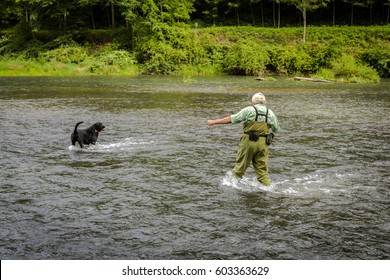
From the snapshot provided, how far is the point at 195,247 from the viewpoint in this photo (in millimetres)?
6355

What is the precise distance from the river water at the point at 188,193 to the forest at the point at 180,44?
30.2 meters

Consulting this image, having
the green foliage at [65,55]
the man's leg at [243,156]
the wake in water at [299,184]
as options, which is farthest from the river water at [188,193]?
the green foliage at [65,55]

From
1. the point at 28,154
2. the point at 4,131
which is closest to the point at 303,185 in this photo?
the point at 28,154

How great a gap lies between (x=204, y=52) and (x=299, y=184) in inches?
1863

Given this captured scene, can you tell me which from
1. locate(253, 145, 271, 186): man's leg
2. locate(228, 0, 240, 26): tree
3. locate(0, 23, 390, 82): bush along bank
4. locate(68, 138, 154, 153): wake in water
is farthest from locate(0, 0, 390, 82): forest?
locate(253, 145, 271, 186): man's leg

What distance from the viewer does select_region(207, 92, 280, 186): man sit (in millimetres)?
8859

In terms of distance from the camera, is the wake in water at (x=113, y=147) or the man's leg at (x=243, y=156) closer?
the man's leg at (x=243, y=156)

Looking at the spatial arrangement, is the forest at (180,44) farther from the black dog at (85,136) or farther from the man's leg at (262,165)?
the man's leg at (262,165)

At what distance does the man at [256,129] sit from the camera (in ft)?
29.1

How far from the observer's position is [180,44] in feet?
183

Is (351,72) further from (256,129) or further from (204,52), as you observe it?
(256,129)

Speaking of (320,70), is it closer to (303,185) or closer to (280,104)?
(280,104)

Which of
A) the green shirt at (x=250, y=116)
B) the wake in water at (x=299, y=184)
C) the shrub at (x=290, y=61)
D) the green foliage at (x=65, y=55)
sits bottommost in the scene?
the wake in water at (x=299, y=184)

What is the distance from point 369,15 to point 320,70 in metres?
29.1
